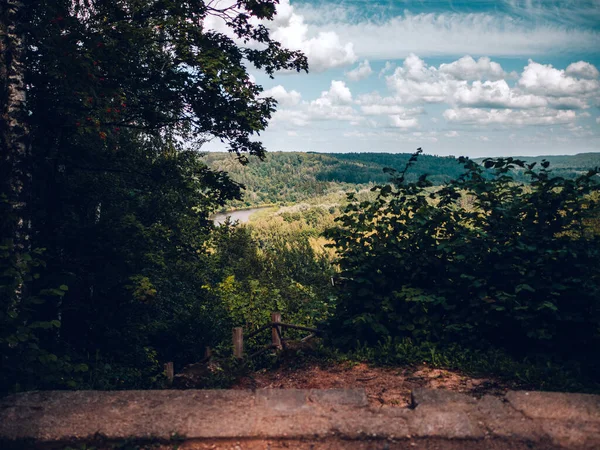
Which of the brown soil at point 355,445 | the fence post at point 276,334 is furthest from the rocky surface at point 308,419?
the fence post at point 276,334

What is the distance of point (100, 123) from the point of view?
6559mm

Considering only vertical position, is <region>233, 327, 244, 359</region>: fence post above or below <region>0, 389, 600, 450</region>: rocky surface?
below

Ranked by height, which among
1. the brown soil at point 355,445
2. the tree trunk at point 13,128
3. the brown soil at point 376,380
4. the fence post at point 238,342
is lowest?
the fence post at point 238,342

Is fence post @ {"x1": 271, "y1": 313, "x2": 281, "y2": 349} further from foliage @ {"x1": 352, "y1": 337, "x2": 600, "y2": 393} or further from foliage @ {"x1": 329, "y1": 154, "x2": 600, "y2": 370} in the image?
foliage @ {"x1": 352, "y1": 337, "x2": 600, "y2": 393}

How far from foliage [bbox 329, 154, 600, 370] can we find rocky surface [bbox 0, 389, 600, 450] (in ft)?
4.27

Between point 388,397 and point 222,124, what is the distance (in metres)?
6.50

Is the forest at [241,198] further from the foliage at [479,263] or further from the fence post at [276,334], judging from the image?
the fence post at [276,334]

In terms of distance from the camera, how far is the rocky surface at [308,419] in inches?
107

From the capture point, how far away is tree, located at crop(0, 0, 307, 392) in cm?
520

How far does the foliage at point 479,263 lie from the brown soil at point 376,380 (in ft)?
1.57

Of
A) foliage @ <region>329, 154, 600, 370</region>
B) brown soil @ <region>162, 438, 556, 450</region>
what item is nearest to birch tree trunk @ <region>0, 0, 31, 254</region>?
brown soil @ <region>162, 438, 556, 450</region>

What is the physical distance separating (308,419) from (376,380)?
1491 millimetres

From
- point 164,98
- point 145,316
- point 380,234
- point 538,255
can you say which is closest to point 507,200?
point 538,255

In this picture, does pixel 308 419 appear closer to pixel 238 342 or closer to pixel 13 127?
pixel 238 342
